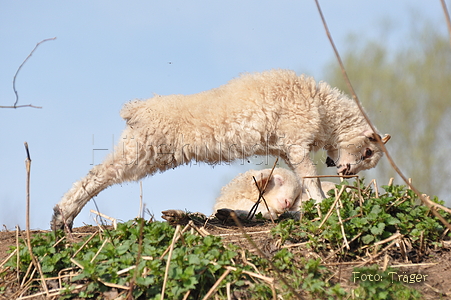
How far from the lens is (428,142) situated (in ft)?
42.9

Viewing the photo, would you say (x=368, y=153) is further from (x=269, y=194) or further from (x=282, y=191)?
(x=269, y=194)

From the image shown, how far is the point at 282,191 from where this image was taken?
6.36 metres

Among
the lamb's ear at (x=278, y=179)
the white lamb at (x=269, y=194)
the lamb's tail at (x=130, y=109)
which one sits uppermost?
the lamb's tail at (x=130, y=109)

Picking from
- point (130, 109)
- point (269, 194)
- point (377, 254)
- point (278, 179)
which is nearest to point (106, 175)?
point (130, 109)

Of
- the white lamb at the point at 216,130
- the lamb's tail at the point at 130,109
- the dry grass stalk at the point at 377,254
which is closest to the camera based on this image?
the dry grass stalk at the point at 377,254

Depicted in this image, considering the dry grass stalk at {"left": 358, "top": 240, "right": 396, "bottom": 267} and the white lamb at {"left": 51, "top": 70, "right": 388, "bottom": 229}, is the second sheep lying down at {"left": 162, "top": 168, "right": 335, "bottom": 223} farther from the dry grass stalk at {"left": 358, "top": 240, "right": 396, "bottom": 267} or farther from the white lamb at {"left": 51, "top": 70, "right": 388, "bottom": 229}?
the dry grass stalk at {"left": 358, "top": 240, "right": 396, "bottom": 267}

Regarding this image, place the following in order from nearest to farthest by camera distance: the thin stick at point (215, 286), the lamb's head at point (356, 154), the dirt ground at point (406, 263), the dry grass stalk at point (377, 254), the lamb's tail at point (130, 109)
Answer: the thin stick at point (215, 286) < the dirt ground at point (406, 263) < the dry grass stalk at point (377, 254) < the lamb's tail at point (130, 109) < the lamb's head at point (356, 154)

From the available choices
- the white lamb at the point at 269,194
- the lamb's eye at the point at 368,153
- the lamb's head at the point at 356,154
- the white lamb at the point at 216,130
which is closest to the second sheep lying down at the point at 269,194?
the white lamb at the point at 269,194

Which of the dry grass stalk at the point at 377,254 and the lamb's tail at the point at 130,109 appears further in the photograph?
the lamb's tail at the point at 130,109

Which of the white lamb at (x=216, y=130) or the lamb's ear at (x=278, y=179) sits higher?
the white lamb at (x=216, y=130)

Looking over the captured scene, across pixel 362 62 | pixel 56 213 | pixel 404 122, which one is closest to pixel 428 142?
pixel 404 122

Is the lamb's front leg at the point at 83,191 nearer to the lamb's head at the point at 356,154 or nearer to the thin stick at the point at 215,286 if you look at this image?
the thin stick at the point at 215,286

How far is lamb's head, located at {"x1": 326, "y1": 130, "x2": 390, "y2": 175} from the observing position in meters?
7.15

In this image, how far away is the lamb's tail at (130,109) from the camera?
19.9 ft
